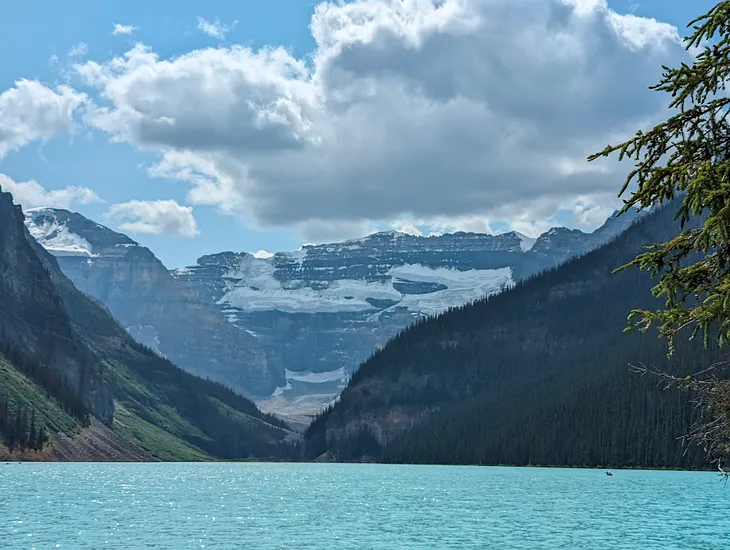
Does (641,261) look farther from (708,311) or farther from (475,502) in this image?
(475,502)

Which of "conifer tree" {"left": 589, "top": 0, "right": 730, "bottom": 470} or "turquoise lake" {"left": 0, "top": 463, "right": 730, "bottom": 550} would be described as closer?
"conifer tree" {"left": 589, "top": 0, "right": 730, "bottom": 470}

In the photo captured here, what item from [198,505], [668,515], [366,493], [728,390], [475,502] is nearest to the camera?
[728,390]

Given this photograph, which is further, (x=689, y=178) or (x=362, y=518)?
(x=362, y=518)

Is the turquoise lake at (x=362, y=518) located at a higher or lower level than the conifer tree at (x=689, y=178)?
lower

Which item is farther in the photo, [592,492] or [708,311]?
[592,492]

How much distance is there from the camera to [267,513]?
90375 mm

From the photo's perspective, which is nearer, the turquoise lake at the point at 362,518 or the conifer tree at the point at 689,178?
the conifer tree at the point at 689,178

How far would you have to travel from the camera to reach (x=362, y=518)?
8475cm

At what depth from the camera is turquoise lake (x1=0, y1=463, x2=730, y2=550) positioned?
64.7 m

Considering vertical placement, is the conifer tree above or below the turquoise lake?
above

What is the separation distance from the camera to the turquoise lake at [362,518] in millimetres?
64688

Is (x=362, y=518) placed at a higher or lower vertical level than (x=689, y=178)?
lower

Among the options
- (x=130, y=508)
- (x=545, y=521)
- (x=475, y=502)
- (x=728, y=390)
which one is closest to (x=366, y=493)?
(x=475, y=502)

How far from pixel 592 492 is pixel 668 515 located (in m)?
42.1
